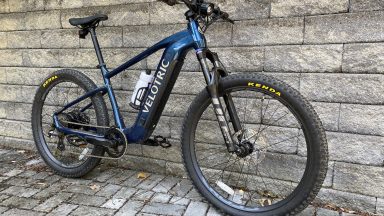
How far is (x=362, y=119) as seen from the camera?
111 inches

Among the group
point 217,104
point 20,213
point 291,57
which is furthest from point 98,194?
point 291,57

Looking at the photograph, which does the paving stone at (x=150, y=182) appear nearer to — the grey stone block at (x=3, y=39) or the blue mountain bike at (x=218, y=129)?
the blue mountain bike at (x=218, y=129)

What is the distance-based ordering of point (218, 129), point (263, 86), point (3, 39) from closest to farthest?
point (263, 86)
point (218, 129)
point (3, 39)

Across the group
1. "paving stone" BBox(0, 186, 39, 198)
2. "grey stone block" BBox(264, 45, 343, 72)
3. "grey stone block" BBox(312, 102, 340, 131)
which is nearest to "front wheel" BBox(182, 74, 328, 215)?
"grey stone block" BBox(312, 102, 340, 131)

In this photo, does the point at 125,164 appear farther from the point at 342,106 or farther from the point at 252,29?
the point at 342,106

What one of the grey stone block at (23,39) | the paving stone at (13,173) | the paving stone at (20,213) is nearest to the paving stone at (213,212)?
the paving stone at (20,213)

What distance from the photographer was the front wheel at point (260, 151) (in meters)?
2.40

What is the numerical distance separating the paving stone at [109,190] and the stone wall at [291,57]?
1.61ft

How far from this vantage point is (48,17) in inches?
159

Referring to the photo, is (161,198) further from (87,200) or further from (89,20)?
(89,20)

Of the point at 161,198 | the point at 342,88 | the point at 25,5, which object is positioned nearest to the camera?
the point at 342,88

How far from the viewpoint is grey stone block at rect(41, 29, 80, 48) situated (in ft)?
13.0

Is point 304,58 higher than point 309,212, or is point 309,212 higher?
point 304,58

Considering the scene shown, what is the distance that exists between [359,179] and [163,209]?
5.61 ft
